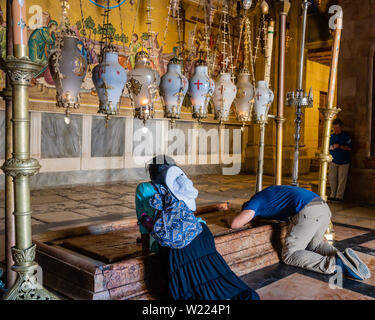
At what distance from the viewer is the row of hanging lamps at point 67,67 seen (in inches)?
101

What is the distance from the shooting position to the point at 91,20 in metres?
9.14

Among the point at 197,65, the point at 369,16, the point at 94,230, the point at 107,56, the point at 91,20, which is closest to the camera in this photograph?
the point at 107,56

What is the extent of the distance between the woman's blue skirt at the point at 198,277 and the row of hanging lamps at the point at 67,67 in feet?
3.98

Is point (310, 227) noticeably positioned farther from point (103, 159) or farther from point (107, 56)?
point (103, 159)

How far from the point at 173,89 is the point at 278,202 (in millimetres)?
1652

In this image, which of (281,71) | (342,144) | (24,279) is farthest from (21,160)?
(342,144)

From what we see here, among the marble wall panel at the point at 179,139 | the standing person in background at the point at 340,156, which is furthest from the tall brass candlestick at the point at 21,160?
the marble wall panel at the point at 179,139

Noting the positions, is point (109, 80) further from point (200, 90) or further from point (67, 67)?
point (200, 90)

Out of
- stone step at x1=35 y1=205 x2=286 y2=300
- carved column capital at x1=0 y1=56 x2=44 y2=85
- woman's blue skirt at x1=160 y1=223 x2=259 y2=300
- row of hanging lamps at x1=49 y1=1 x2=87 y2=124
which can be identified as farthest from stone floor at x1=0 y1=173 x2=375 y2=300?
carved column capital at x1=0 y1=56 x2=44 y2=85

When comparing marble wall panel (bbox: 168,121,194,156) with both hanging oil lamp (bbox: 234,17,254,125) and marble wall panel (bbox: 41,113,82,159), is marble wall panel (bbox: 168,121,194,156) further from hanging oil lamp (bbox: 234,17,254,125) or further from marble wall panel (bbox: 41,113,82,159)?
hanging oil lamp (bbox: 234,17,254,125)

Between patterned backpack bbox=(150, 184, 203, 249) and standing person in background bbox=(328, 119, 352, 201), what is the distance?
5.79 meters

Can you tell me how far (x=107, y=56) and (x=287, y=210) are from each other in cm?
229
